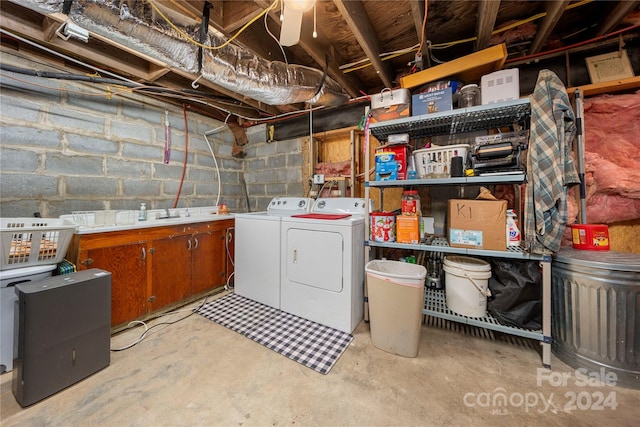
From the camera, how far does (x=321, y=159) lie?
10.1 ft

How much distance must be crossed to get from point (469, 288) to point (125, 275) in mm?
2731

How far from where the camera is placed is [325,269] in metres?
1.94

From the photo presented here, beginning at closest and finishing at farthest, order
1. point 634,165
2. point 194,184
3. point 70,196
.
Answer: point 634,165 → point 70,196 → point 194,184

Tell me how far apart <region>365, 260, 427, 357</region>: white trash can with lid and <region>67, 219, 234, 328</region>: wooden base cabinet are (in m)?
1.79

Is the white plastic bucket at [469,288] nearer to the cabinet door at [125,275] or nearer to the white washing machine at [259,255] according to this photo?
the white washing machine at [259,255]

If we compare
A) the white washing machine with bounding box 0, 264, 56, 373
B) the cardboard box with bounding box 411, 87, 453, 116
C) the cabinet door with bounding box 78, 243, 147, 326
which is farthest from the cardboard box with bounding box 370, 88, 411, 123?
the white washing machine with bounding box 0, 264, 56, 373

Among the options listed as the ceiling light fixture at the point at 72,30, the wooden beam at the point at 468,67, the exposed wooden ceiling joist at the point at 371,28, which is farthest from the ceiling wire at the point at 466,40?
the ceiling light fixture at the point at 72,30

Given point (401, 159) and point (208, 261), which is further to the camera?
point (208, 261)

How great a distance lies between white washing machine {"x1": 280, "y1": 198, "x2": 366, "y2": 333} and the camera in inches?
73.2

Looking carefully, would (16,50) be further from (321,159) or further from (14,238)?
(321,159)

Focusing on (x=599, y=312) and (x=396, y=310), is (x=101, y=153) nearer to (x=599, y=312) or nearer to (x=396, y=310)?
(x=396, y=310)

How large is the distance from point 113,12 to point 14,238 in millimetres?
1462

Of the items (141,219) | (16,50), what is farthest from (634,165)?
(16,50)

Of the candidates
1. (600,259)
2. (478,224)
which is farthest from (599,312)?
(478,224)
